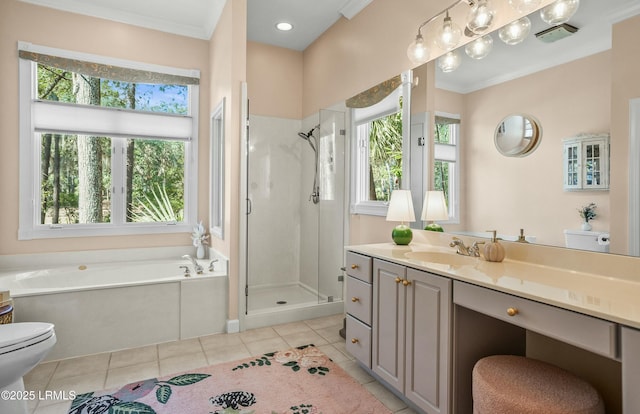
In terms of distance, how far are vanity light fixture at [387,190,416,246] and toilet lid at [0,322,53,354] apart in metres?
2.12

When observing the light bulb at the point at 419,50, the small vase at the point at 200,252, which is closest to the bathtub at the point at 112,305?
the small vase at the point at 200,252

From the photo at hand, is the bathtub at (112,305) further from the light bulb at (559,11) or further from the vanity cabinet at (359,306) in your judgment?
the light bulb at (559,11)

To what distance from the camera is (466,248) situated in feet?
6.88

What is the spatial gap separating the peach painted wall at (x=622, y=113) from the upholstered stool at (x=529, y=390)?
611 millimetres

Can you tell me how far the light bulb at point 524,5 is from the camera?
1.79 metres

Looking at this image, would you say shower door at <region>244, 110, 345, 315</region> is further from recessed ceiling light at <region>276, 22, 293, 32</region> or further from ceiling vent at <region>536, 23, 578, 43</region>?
ceiling vent at <region>536, 23, 578, 43</region>

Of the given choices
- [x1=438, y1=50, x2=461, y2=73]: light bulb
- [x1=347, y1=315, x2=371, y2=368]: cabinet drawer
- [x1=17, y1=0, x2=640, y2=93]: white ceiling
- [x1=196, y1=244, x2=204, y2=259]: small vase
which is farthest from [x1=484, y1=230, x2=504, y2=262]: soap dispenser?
[x1=196, y1=244, x2=204, y2=259]: small vase

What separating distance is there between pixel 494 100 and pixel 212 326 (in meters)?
2.78

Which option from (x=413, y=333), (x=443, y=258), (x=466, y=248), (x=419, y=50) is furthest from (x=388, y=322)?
(x=419, y=50)

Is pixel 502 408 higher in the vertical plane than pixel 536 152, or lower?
lower

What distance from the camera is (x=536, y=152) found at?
1.80 m

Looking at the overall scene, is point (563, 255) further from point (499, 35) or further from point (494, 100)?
point (499, 35)

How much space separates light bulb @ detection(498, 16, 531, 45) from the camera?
184 cm

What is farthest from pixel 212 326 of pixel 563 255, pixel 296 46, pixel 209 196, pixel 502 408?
pixel 296 46
